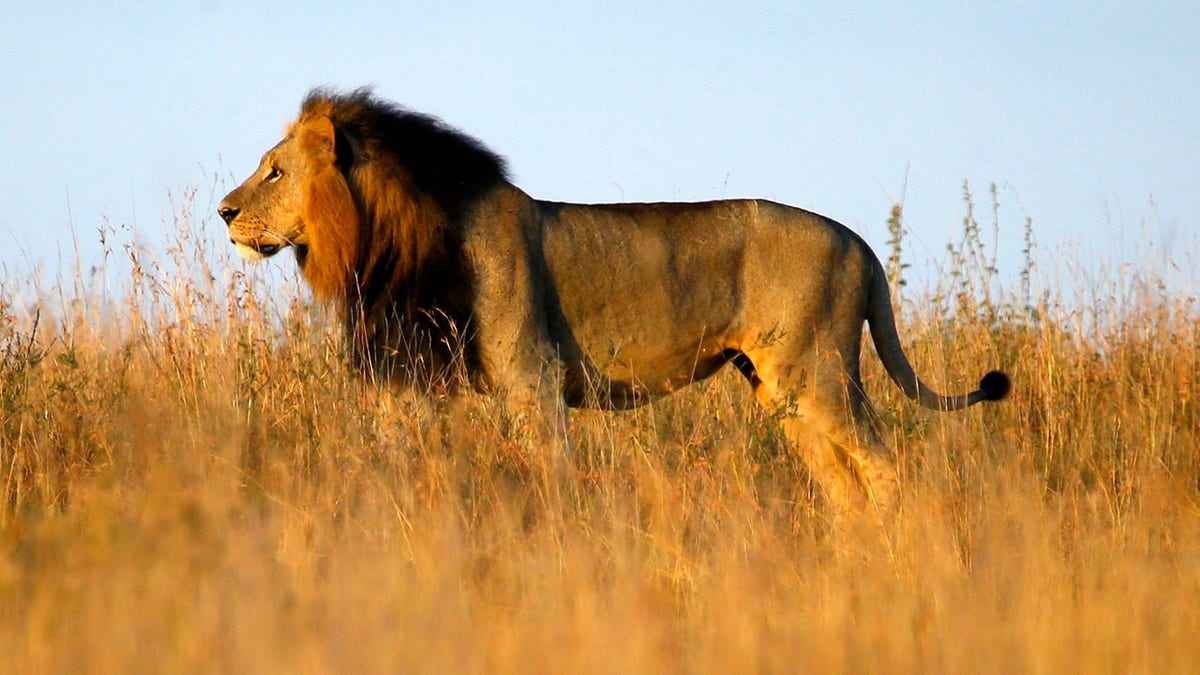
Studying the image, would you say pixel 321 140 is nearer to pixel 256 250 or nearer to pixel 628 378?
pixel 256 250

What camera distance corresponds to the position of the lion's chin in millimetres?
6641

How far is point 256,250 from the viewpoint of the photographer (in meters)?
6.66

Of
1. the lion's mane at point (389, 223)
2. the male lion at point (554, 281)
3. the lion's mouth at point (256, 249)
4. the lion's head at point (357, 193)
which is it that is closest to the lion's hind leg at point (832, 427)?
the male lion at point (554, 281)

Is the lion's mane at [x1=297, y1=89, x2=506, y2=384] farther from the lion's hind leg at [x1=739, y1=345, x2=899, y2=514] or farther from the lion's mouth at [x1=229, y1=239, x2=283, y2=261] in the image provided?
the lion's hind leg at [x1=739, y1=345, x2=899, y2=514]

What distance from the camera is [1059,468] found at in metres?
6.89

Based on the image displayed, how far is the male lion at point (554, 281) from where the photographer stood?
6332 mm

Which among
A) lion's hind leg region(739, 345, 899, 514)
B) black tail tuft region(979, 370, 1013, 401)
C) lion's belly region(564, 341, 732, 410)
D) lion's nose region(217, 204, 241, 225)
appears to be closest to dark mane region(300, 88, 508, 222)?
lion's nose region(217, 204, 241, 225)

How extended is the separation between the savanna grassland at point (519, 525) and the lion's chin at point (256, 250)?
0.38 meters

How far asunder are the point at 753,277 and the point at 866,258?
2.11 ft

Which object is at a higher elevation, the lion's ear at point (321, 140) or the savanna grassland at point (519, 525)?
the lion's ear at point (321, 140)

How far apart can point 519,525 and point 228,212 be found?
2479 millimetres

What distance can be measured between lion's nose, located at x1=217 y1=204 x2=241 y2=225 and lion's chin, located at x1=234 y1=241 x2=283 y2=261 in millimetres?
118

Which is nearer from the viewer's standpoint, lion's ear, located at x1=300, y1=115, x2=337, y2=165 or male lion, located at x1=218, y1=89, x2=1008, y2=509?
male lion, located at x1=218, y1=89, x2=1008, y2=509

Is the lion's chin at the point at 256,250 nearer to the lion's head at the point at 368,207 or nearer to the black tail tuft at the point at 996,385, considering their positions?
the lion's head at the point at 368,207
